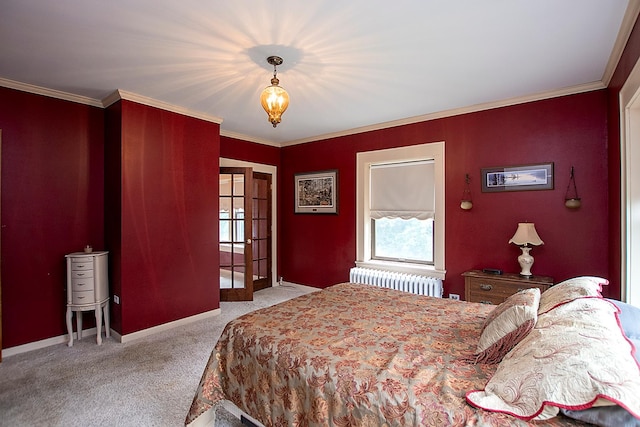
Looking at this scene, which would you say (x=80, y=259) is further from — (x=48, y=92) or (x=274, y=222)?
(x=274, y=222)

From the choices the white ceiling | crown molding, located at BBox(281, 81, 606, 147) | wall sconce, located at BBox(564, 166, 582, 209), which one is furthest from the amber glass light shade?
wall sconce, located at BBox(564, 166, 582, 209)

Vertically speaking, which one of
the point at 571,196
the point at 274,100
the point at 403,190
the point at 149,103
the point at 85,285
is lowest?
the point at 85,285

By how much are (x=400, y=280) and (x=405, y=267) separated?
0.79 feet

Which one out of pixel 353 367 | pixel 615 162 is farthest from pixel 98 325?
pixel 615 162

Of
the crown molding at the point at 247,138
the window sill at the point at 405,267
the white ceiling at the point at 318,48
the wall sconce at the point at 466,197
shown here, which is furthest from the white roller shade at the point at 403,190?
the crown molding at the point at 247,138

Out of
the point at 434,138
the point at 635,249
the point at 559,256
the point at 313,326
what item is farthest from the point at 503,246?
the point at 313,326

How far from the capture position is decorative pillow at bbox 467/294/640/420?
96cm

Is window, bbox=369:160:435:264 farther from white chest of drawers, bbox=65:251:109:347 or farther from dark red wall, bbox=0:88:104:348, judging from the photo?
dark red wall, bbox=0:88:104:348

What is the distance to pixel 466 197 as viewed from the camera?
3.76 meters

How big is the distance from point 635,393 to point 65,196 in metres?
4.40

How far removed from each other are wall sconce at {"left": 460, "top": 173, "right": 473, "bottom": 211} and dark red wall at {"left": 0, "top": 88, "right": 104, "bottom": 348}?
4223 millimetres

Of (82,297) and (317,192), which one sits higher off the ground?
(317,192)

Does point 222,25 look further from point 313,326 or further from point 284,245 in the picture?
point 284,245

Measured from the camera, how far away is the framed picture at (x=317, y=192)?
496 cm
